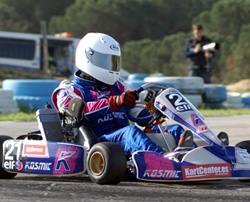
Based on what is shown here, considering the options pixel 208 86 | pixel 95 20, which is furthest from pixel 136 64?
pixel 208 86

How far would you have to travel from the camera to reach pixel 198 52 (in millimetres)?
10227

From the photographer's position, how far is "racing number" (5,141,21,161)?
4191mm

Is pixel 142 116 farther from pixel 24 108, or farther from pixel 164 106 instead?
pixel 24 108

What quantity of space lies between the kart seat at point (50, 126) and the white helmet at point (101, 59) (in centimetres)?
44

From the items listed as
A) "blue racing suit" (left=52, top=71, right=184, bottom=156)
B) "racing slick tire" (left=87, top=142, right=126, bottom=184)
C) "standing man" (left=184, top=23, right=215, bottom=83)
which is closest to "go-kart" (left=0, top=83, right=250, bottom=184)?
"racing slick tire" (left=87, top=142, right=126, bottom=184)

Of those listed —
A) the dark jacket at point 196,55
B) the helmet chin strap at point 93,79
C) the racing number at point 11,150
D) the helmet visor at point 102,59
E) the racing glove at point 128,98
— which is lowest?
the racing number at point 11,150

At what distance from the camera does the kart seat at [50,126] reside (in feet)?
13.9

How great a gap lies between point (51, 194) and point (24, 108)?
7.27 meters

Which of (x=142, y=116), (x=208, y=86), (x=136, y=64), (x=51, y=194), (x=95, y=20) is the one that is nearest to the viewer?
(x=51, y=194)

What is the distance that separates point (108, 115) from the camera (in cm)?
417

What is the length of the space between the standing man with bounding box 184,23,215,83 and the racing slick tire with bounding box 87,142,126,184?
6684mm

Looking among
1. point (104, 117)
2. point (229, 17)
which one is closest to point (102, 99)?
point (104, 117)

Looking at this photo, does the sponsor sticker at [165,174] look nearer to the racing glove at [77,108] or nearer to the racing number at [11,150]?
the racing glove at [77,108]

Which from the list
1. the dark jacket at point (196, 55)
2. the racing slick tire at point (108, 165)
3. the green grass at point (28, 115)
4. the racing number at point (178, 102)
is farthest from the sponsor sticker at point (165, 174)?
the dark jacket at point (196, 55)
